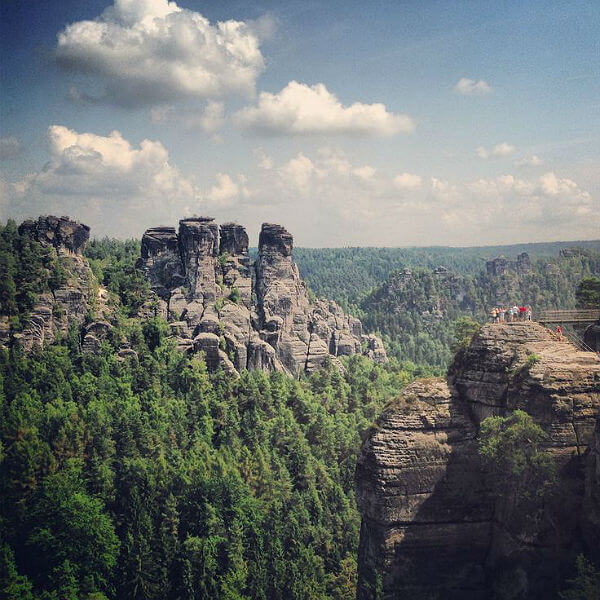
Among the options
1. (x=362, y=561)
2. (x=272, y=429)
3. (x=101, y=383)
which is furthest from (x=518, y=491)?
(x=101, y=383)

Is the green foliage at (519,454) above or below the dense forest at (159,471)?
above

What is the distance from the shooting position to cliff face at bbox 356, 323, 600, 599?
3503 centimetres

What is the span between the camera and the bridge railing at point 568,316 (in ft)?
143

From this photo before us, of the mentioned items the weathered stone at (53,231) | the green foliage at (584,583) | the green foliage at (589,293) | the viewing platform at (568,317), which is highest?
the weathered stone at (53,231)

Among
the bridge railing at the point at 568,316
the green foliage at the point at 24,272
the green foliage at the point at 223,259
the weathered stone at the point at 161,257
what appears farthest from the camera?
the green foliage at the point at 223,259

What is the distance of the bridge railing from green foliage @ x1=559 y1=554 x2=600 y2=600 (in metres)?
15.6

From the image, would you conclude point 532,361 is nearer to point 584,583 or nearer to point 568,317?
point 568,317

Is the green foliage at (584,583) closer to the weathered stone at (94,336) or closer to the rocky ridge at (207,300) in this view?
the rocky ridge at (207,300)

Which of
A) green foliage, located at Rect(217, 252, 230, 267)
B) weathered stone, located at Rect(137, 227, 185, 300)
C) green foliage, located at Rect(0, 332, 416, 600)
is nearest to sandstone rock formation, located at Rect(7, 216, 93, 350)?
green foliage, located at Rect(0, 332, 416, 600)

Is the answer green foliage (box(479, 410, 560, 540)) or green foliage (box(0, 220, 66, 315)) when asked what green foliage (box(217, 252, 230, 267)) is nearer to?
green foliage (box(0, 220, 66, 315))

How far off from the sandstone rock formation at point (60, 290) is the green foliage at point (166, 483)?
340cm

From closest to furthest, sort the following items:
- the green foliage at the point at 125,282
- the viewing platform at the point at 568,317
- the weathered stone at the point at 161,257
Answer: the viewing platform at the point at 568,317 → the green foliage at the point at 125,282 → the weathered stone at the point at 161,257

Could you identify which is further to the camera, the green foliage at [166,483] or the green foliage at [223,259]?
the green foliage at [223,259]

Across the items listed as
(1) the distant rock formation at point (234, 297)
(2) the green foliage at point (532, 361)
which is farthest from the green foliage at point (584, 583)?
→ (1) the distant rock formation at point (234, 297)
